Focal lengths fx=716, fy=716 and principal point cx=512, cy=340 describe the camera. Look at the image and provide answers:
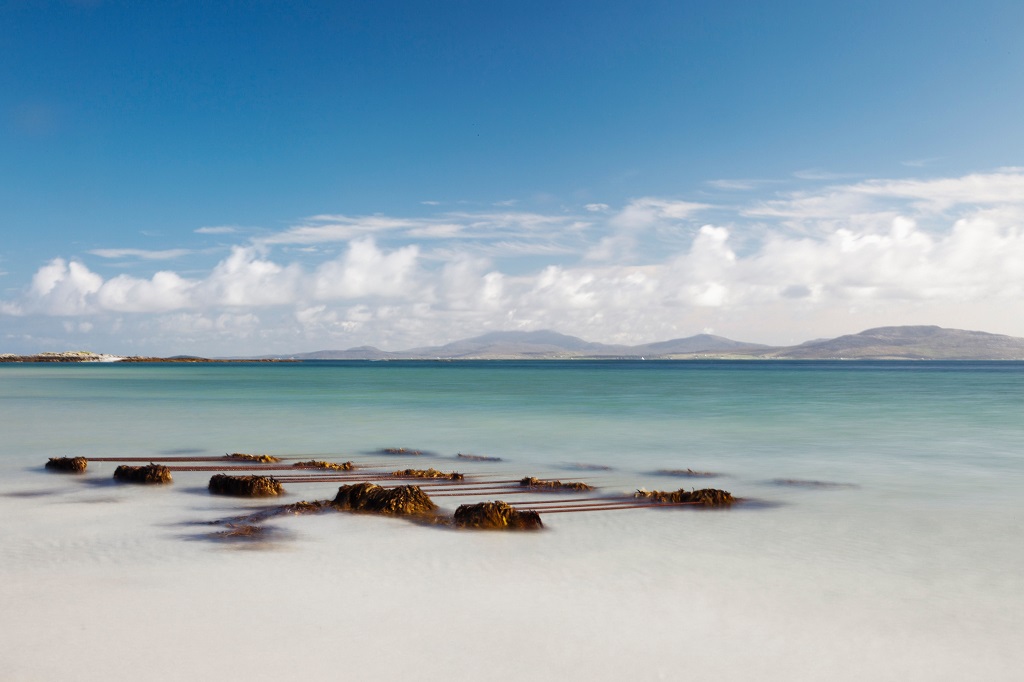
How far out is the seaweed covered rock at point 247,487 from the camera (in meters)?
11.7

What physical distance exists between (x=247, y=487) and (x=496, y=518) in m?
4.80

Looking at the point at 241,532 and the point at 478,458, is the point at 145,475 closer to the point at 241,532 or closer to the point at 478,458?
the point at 241,532

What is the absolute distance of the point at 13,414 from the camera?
29.9 metres

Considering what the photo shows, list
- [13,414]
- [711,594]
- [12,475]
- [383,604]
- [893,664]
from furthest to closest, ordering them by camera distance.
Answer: [13,414], [12,475], [711,594], [383,604], [893,664]

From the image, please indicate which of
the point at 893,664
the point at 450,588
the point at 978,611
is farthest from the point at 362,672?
the point at 978,611

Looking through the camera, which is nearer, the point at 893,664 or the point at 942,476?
the point at 893,664

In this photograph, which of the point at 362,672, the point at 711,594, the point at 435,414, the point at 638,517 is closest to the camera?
the point at 362,672

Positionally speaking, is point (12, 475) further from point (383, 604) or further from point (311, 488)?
point (383, 604)

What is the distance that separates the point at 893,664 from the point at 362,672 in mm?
4071

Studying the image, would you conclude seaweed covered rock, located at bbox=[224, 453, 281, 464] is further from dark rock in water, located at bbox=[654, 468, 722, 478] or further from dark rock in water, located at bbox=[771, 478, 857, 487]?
dark rock in water, located at bbox=[771, 478, 857, 487]

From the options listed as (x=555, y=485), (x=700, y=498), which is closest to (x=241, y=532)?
(x=555, y=485)

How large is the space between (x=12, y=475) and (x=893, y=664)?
15740 millimetres

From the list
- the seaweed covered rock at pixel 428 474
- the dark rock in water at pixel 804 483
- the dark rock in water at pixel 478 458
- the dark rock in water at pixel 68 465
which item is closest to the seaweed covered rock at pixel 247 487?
the seaweed covered rock at pixel 428 474

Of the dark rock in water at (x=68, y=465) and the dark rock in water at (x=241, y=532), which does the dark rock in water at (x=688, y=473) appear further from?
the dark rock in water at (x=68, y=465)
